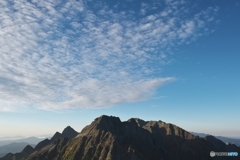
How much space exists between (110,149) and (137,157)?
2621cm

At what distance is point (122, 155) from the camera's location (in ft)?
639

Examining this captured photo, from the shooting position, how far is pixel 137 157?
187 m

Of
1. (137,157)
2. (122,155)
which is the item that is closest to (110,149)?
(122,155)

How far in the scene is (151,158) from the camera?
654 feet

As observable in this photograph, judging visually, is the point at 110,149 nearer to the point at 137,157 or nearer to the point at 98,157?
the point at 98,157


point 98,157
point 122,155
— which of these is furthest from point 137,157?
point 98,157

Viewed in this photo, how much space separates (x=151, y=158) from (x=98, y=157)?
154ft

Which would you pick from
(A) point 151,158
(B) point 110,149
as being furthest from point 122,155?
(A) point 151,158

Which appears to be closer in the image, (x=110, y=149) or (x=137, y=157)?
(x=137, y=157)

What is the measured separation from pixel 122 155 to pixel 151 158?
26.4 m

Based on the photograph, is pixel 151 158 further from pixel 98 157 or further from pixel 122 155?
pixel 98 157

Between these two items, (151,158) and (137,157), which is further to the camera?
(151,158)

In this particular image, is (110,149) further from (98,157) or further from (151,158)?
(151,158)

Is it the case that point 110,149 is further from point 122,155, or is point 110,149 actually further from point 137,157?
point 137,157
